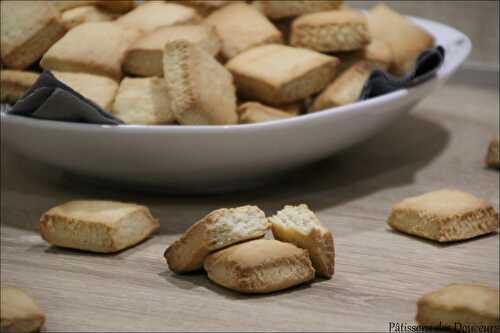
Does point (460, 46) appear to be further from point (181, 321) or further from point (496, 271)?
point (181, 321)

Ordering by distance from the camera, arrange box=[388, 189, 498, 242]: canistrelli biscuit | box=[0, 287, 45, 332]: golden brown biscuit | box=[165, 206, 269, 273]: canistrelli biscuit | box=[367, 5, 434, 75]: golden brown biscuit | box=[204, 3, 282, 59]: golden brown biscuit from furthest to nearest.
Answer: box=[367, 5, 434, 75]: golden brown biscuit → box=[204, 3, 282, 59]: golden brown biscuit → box=[388, 189, 498, 242]: canistrelli biscuit → box=[165, 206, 269, 273]: canistrelli biscuit → box=[0, 287, 45, 332]: golden brown biscuit

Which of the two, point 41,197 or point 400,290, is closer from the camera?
point 400,290

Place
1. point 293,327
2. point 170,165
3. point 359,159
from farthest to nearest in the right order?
point 359,159, point 170,165, point 293,327

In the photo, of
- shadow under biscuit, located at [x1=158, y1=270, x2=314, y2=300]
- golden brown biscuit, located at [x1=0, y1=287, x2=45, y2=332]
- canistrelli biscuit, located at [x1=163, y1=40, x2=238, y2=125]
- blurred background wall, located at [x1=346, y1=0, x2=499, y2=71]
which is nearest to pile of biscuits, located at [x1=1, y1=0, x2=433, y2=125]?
canistrelli biscuit, located at [x1=163, y1=40, x2=238, y2=125]

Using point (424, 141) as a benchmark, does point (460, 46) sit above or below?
above

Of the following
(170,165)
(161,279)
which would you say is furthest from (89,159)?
(161,279)

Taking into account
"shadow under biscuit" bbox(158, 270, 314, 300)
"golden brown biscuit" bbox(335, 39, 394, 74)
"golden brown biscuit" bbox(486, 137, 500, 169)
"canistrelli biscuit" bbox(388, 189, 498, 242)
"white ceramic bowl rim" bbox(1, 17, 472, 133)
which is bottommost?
"golden brown biscuit" bbox(486, 137, 500, 169)

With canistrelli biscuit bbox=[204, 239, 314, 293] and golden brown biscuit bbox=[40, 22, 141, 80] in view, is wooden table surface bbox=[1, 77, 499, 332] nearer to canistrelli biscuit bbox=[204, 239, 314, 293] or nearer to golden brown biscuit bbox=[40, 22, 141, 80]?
canistrelli biscuit bbox=[204, 239, 314, 293]

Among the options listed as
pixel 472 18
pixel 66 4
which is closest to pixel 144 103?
pixel 66 4
